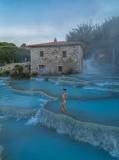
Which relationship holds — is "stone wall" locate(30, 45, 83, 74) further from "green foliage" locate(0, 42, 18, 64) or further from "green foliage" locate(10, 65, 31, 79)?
"green foliage" locate(0, 42, 18, 64)

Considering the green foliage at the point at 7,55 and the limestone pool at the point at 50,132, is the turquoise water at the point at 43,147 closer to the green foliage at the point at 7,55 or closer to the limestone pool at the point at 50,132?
the limestone pool at the point at 50,132

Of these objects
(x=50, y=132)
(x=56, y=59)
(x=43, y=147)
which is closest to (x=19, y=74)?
(x=56, y=59)

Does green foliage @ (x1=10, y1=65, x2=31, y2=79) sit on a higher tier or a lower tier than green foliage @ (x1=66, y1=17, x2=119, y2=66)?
lower

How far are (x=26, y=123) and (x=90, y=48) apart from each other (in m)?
47.7

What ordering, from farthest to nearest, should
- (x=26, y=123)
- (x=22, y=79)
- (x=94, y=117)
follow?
(x=22, y=79) → (x=26, y=123) → (x=94, y=117)

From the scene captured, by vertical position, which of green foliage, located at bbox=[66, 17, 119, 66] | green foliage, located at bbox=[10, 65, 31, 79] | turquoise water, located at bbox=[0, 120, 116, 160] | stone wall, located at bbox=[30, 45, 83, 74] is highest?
green foliage, located at bbox=[66, 17, 119, 66]

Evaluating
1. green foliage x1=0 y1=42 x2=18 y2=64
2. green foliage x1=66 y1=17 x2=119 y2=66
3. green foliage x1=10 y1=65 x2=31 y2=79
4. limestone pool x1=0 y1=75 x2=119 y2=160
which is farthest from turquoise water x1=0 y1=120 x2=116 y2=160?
green foliage x1=0 y1=42 x2=18 y2=64


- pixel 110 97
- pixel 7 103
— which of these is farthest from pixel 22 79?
pixel 110 97

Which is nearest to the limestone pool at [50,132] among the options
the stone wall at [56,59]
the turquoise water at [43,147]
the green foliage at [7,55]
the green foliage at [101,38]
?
the turquoise water at [43,147]

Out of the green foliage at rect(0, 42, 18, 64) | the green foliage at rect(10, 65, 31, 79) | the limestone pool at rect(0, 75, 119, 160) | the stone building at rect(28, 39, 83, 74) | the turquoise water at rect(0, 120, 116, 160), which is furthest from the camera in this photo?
the green foliage at rect(0, 42, 18, 64)

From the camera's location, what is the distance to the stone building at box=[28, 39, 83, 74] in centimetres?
3916

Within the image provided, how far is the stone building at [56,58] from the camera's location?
128ft

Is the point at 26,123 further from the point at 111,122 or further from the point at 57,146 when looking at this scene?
the point at 111,122

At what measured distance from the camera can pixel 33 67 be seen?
40969mm
